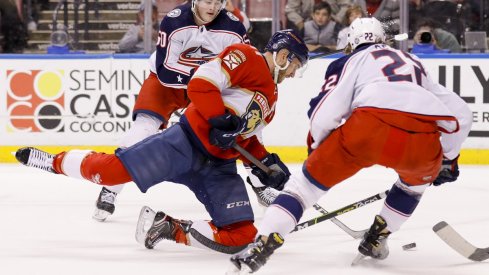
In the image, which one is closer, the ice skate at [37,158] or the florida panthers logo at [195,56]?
the ice skate at [37,158]

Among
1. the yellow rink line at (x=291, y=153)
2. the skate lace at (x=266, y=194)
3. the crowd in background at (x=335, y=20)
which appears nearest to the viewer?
the skate lace at (x=266, y=194)

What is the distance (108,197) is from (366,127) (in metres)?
1.80

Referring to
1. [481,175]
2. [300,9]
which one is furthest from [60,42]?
[481,175]

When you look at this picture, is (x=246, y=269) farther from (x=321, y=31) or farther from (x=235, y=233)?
(x=321, y=31)

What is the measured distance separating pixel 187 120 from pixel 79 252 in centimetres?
64

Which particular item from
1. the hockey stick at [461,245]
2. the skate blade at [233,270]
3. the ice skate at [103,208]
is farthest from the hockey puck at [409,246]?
the ice skate at [103,208]

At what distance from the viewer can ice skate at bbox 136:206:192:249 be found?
367 centimetres

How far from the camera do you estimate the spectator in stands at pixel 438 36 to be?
6777 mm

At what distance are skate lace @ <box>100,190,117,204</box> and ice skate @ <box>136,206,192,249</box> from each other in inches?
31.1

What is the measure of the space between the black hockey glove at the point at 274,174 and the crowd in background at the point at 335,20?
295cm

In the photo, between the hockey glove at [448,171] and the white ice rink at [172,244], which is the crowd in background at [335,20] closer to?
the white ice rink at [172,244]

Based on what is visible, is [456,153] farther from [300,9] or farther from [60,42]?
[60,42]

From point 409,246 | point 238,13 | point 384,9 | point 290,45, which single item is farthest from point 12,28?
point 409,246

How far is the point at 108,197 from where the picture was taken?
451 cm
